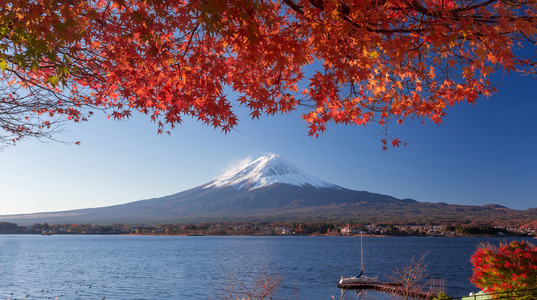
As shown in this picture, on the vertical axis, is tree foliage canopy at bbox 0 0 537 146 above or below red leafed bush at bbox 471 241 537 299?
above

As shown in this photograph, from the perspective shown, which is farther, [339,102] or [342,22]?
[339,102]

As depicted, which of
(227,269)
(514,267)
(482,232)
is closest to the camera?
(514,267)

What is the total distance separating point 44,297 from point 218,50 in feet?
164

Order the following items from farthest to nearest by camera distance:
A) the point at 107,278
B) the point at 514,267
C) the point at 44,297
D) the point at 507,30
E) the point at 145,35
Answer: the point at 107,278 < the point at 44,297 < the point at 514,267 < the point at 145,35 < the point at 507,30

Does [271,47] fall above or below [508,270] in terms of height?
above

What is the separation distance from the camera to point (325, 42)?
19.2 ft

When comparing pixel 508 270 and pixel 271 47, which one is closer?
pixel 271 47

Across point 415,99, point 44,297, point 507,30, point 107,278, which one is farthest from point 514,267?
point 107,278

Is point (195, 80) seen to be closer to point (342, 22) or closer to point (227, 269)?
point (342, 22)

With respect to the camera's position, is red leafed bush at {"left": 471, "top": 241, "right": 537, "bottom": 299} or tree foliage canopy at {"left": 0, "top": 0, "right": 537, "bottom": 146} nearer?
tree foliage canopy at {"left": 0, "top": 0, "right": 537, "bottom": 146}

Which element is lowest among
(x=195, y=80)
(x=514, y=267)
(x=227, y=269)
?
(x=227, y=269)

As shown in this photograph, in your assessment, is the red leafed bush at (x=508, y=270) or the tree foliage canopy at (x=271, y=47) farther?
the red leafed bush at (x=508, y=270)

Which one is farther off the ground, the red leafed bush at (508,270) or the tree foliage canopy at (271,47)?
the tree foliage canopy at (271,47)

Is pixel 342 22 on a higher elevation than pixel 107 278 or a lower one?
higher
